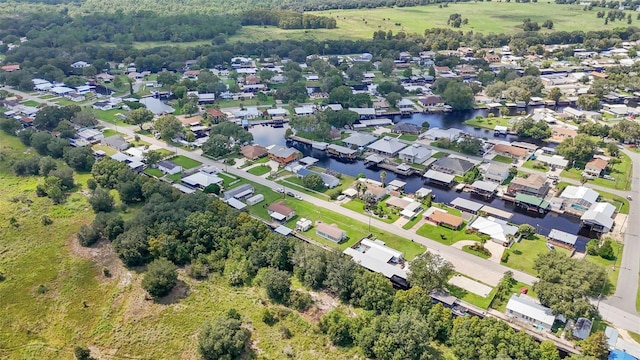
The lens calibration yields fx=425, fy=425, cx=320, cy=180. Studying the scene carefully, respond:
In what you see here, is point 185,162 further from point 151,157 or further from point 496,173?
point 496,173

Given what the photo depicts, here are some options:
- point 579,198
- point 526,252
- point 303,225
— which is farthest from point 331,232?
point 579,198

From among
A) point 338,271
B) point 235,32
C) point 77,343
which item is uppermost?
point 235,32

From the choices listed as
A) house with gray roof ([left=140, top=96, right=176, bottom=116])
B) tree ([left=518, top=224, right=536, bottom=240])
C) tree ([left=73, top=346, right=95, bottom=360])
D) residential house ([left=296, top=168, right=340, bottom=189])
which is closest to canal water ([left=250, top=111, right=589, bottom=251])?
tree ([left=518, top=224, right=536, bottom=240])

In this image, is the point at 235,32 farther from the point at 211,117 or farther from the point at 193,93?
the point at 211,117

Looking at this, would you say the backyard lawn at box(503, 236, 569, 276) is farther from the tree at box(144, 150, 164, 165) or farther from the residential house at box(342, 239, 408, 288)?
the tree at box(144, 150, 164, 165)

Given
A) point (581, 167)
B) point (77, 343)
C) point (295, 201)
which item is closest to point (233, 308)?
point (77, 343)

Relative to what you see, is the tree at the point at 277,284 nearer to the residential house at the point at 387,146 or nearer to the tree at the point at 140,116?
the residential house at the point at 387,146

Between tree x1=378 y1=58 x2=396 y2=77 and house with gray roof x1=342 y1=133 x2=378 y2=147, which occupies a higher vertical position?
tree x1=378 y1=58 x2=396 y2=77

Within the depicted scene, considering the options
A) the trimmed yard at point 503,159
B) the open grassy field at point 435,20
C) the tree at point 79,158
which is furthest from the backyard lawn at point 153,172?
the open grassy field at point 435,20
